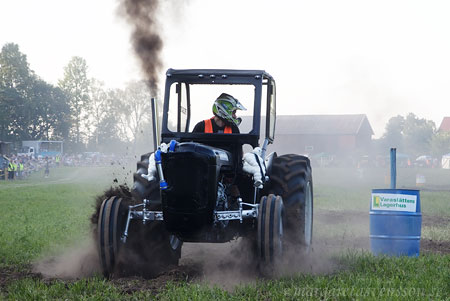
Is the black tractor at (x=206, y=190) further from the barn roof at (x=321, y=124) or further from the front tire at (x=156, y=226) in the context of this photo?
the barn roof at (x=321, y=124)

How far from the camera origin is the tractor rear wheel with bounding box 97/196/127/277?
643 cm

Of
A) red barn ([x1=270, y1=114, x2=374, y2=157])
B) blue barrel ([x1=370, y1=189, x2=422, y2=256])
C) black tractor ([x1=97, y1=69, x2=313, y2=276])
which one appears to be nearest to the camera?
black tractor ([x1=97, y1=69, x2=313, y2=276])

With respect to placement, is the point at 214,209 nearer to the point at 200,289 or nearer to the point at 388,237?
the point at 200,289

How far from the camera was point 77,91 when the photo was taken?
75625 mm

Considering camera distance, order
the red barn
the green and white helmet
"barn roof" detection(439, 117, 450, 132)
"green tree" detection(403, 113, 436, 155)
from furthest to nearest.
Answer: "barn roof" detection(439, 117, 450, 132) < "green tree" detection(403, 113, 436, 155) < the red barn < the green and white helmet

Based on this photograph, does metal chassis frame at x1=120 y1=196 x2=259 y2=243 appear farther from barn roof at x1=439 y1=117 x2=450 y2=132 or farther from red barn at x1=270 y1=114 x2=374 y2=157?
barn roof at x1=439 y1=117 x2=450 y2=132

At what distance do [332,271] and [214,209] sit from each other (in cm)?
158

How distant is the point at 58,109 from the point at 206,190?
66.4 m

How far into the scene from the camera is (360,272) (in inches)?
264

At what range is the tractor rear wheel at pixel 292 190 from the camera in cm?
738

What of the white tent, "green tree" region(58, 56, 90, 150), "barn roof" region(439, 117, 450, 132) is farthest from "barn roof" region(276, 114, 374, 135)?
"barn roof" region(439, 117, 450, 132)

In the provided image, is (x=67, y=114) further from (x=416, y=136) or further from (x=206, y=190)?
(x=206, y=190)

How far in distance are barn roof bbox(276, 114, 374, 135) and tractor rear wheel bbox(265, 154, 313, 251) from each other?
68.3 metres

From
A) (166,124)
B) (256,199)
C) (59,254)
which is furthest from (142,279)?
(59,254)
